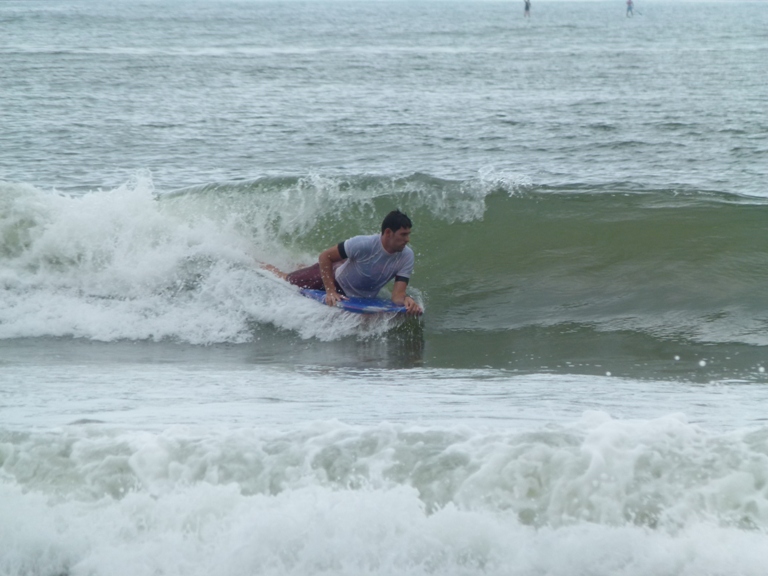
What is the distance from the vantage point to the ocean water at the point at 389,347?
171 inches

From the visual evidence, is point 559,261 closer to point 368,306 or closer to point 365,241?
point 368,306

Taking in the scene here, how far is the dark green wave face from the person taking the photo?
8414 mm

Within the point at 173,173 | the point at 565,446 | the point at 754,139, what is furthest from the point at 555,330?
the point at 754,139

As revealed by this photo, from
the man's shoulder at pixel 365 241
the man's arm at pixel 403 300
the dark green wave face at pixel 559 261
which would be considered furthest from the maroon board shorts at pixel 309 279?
the dark green wave face at pixel 559 261

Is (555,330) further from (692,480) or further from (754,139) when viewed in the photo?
(754,139)

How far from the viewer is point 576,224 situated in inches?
461

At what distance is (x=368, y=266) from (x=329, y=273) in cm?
38

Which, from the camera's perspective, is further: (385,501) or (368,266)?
(368,266)

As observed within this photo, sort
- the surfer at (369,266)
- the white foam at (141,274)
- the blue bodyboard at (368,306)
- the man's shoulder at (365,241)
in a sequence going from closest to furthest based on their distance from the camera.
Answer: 1. the surfer at (369,266)
2. the man's shoulder at (365,241)
3. the blue bodyboard at (368,306)
4. the white foam at (141,274)

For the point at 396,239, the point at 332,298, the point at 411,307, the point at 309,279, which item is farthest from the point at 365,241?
the point at 309,279

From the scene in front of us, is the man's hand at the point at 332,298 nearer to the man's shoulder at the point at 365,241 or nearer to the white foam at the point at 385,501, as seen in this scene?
the man's shoulder at the point at 365,241

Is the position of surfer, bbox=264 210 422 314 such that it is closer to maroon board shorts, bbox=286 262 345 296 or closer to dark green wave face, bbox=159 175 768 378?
maroon board shorts, bbox=286 262 345 296

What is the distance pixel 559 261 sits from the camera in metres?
10.8

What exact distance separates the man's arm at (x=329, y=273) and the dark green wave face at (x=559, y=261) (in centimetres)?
99
